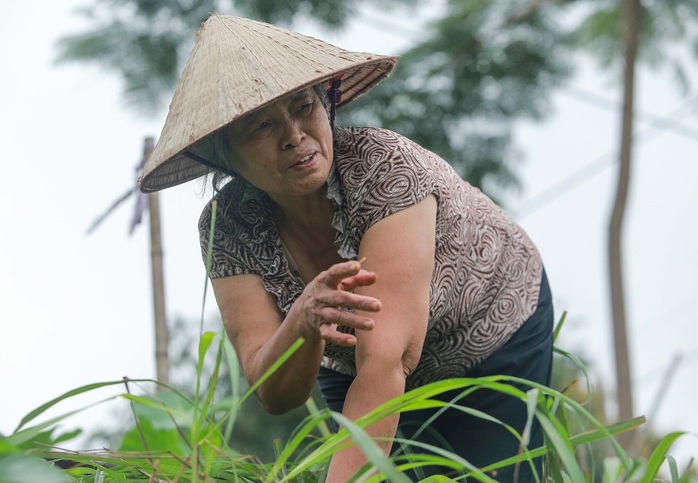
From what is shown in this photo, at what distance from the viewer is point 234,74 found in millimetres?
1742

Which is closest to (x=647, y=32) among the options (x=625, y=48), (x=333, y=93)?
(x=625, y=48)

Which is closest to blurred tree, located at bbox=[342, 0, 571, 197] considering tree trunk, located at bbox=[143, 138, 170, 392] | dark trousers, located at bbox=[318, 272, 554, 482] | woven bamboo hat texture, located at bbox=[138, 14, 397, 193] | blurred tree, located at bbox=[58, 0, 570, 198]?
blurred tree, located at bbox=[58, 0, 570, 198]

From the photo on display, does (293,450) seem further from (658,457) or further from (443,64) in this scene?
(443,64)

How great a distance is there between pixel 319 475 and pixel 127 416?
5.77 metres

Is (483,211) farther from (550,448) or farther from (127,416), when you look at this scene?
(127,416)

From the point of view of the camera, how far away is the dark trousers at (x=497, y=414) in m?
2.18

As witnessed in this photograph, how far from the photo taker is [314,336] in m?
1.57

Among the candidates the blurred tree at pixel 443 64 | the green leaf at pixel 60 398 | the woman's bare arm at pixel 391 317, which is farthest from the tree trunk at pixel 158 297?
the blurred tree at pixel 443 64

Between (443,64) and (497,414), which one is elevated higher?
(443,64)

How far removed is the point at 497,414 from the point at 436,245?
0.48 metres

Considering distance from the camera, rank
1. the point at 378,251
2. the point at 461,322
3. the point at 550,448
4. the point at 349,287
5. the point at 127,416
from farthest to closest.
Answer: the point at 127,416 < the point at 461,322 < the point at 378,251 < the point at 349,287 < the point at 550,448

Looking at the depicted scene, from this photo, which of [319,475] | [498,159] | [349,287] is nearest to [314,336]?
[349,287]

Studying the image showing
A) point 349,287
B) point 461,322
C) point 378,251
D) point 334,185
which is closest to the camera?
point 349,287

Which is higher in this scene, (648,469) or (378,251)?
(378,251)
